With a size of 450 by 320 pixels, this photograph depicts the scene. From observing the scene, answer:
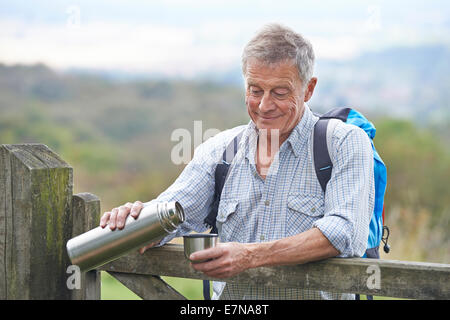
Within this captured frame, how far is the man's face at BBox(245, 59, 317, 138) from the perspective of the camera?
257 centimetres

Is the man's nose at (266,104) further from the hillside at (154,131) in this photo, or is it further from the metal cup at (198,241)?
the hillside at (154,131)

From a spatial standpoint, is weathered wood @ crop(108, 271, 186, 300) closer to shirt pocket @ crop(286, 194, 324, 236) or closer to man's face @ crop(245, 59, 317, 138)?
shirt pocket @ crop(286, 194, 324, 236)

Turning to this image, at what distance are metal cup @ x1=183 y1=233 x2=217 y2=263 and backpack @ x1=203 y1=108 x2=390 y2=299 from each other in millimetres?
564

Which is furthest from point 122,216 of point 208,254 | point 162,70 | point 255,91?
point 162,70

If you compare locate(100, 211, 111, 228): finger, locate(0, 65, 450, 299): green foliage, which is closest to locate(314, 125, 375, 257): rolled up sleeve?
locate(100, 211, 111, 228): finger

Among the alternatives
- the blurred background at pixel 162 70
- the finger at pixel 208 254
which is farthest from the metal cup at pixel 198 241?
the blurred background at pixel 162 70

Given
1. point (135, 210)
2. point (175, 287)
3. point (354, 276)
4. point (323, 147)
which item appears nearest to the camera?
point (354, 276)

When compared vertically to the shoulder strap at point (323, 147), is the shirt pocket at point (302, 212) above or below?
below

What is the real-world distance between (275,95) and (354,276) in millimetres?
902

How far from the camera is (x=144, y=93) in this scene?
148ft

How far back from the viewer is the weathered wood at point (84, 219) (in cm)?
245

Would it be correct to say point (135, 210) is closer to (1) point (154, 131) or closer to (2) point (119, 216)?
(2) point (119, 216)

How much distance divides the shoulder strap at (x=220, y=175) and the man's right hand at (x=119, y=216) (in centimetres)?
59

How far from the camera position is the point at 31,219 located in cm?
231
